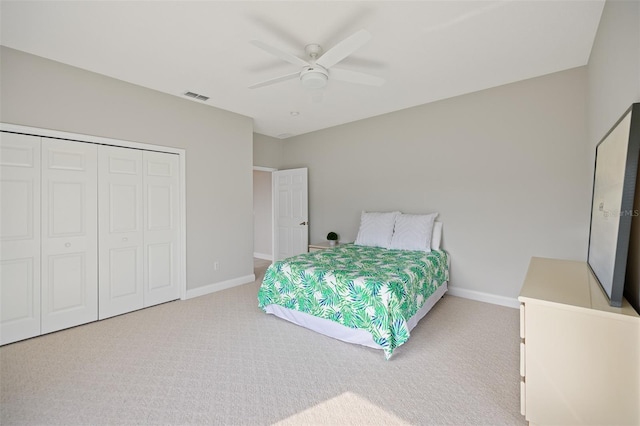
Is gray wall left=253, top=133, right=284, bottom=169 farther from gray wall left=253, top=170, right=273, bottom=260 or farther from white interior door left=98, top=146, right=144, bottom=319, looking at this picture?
white interior door left=98, top=146, right=144, bottom=319

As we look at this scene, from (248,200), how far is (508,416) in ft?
13.1

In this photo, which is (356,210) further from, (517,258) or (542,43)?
(542,43)

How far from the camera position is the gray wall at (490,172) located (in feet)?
10.0

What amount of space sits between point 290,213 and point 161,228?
7.94 feet

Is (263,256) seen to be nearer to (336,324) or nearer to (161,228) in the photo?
(161,228)

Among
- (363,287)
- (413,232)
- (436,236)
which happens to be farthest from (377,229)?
(363,287)

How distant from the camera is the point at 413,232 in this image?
151 inches

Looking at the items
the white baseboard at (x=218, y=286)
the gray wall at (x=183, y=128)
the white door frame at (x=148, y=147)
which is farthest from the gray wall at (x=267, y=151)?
the white baseboard at (x=218, y=286)

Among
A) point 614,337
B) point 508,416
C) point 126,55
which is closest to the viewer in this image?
point 614,337

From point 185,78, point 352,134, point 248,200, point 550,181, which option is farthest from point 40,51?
point 550,181


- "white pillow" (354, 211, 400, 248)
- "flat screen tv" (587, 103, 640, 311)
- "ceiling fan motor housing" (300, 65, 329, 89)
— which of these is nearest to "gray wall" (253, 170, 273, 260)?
"white pillow" (354, 211, 400, 248)

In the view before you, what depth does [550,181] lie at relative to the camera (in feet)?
10.4

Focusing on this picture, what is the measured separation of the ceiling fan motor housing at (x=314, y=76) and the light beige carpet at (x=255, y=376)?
2.39 m

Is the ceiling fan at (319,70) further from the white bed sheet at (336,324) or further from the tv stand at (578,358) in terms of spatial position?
the white bed sheet at (336,324)
